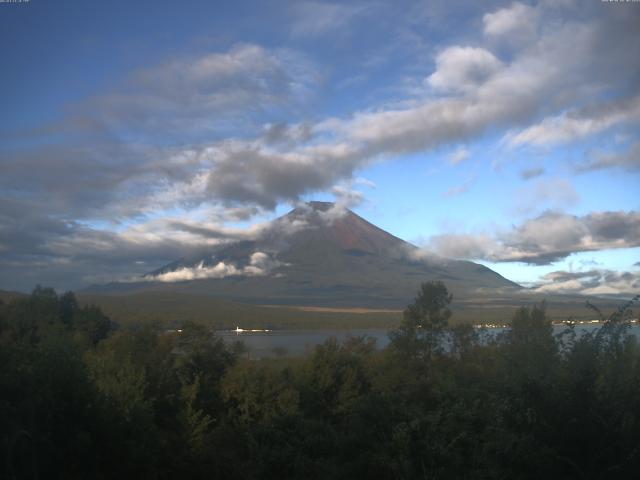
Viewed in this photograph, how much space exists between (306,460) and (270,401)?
70.9 feet

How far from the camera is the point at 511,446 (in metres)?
8.79

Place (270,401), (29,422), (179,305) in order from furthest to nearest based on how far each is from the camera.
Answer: (179,305) < (270,401) < (29,422)

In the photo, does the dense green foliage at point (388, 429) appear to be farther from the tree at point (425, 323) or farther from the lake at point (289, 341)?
the tree at point (425, 323)

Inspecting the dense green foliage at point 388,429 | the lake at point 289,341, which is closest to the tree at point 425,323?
the lake at point 289,341

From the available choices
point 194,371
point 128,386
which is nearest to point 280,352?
point 194,371

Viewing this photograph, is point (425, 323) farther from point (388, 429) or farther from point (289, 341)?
point (289, 341)

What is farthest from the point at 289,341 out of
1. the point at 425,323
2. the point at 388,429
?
the point at 388,429

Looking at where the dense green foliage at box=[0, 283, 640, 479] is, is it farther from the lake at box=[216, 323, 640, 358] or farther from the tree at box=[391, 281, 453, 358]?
the tree at box=[391, 281, 453, 358]

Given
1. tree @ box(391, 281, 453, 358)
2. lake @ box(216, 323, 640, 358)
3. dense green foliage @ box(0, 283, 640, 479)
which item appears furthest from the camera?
lake @ box(216, 323, 640, 358)

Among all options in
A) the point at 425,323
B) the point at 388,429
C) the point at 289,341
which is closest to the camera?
the point at 388,429

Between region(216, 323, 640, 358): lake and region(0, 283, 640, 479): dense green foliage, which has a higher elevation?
region(0, 283, 640, 479): dense green foliage

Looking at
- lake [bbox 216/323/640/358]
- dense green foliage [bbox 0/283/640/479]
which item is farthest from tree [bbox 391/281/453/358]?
dense green foliage [bbox 0/283/640/479]

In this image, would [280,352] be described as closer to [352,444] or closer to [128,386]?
[128,386]

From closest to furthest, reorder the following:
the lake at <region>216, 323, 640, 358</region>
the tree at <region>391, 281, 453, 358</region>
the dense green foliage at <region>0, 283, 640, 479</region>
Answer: the dense green foliage at <region>0, 283, 640, 479</region> → the tree at <region>391, 281, 453, 358</region> → the lake at <region>216, 323, 640, 358</region>
